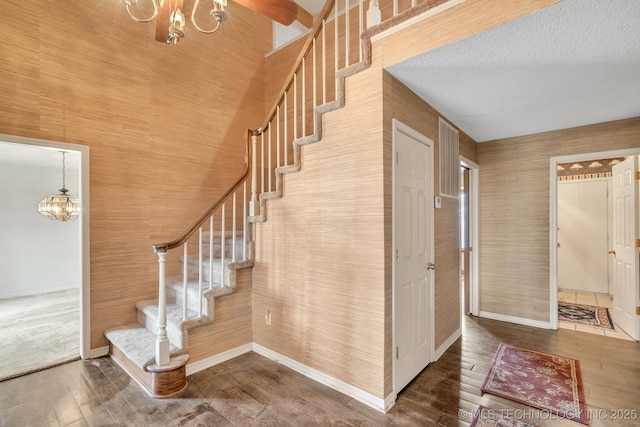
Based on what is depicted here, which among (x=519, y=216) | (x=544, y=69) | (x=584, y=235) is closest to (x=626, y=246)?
(x=519, y=216)

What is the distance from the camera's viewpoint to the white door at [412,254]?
245 centimetres

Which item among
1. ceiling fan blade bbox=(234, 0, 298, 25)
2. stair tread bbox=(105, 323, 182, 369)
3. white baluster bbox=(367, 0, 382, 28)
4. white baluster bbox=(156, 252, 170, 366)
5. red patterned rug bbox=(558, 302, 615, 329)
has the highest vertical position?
white baluster bbox=(367, 0, 382, 28)

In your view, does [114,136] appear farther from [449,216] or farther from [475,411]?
[475,411]

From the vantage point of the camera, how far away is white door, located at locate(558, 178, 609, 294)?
5.41 metres

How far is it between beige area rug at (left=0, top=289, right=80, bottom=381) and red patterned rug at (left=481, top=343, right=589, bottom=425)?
3.98 metres

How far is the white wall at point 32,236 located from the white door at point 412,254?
5.64 metres

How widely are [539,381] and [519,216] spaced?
2.23 m

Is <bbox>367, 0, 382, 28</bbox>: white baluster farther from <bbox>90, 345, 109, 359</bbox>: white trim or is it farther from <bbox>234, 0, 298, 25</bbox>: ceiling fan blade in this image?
<bbox>90, 345, 109, 359</bbox>: white trim

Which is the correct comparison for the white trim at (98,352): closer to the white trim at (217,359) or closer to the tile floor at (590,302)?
the white trim at (217,359)

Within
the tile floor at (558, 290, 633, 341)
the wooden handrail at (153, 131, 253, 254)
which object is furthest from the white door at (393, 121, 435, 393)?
the tile floor at (558, 290, 633, 341)

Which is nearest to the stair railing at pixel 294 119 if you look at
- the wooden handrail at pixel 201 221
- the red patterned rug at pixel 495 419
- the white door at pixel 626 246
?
the wooden handrail at pixel 201 221

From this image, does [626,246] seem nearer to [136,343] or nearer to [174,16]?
[174,16]

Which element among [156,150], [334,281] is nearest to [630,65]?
[334,281]

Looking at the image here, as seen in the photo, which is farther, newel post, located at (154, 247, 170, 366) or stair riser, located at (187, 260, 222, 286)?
stair riser, located at (187, 260, 222, 286)
